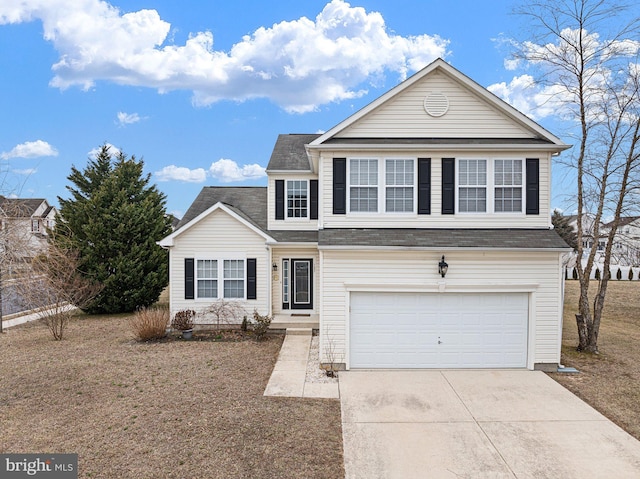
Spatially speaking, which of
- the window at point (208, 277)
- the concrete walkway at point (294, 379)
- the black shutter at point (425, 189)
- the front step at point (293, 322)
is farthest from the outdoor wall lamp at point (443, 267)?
the window at point (208, 277)

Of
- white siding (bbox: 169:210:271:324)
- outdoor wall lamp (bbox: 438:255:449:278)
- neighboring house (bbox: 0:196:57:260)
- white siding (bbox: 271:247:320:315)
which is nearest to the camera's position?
outdoor wall lamp (bbox: 438:255:449:278)

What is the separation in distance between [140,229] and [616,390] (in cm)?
1815

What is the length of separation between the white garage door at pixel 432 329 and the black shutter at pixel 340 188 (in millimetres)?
2416

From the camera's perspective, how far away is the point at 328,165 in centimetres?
1046

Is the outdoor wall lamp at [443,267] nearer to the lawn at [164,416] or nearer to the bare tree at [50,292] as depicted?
the lawn at [164,416]

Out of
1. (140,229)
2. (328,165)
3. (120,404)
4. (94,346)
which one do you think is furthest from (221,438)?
(140,229)

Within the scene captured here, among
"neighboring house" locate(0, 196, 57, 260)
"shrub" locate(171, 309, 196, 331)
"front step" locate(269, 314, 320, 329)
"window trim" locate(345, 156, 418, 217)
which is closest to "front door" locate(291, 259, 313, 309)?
"front step" locate(269, 314, 320, 329)

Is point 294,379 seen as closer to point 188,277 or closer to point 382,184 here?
point 382,184

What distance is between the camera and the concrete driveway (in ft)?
18.1

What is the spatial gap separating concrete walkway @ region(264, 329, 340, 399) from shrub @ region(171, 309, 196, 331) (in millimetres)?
3637

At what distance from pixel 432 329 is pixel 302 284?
6.48m

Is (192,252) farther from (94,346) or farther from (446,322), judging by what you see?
(446,322)

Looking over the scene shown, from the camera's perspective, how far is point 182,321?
12.9 metres

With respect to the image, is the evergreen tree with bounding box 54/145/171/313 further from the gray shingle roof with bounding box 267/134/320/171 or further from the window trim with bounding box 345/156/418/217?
the window trim with bounding box 345/156/418/217
